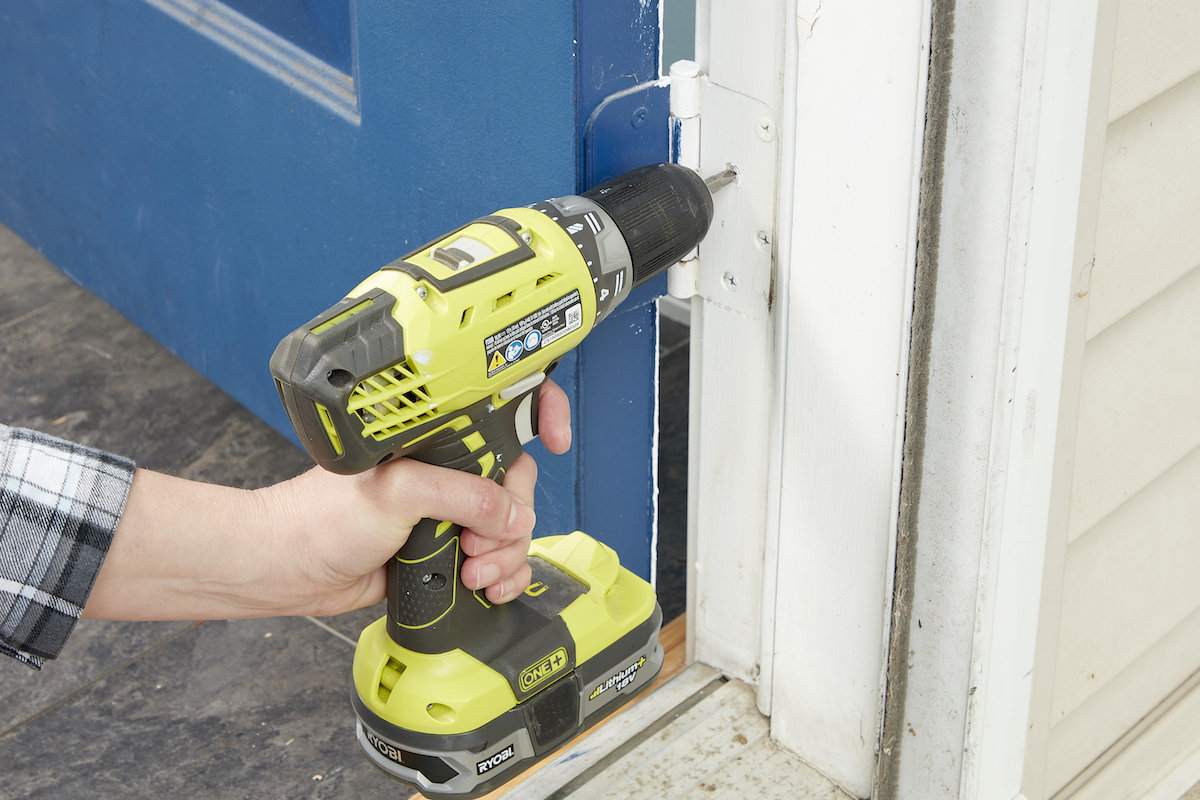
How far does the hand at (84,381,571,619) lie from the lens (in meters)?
1.05

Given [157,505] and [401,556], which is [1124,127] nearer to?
[401,556]

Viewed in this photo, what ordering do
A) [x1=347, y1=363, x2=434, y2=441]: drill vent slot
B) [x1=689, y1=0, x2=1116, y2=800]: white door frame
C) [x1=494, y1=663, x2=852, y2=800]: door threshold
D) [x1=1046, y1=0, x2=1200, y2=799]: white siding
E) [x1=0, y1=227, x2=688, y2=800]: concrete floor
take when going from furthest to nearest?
1. [x1=0, y1=227, x2=688, y2=800]: concrete floor
2. [x1=494, y1=663, x2=852, y2=800]: door threshold
3. [x1=1046, y1=0, x2=1200, y2=799]: white siding
4. [x1=689, y1=0, x2=1116, y2=800]: white door frame
5. [x1=347, y1=363, x2=434, y2=441]: drill vent slot

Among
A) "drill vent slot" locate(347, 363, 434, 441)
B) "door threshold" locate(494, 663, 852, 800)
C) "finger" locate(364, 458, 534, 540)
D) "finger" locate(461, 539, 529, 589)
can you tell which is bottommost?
"door threshold" locate(494, 663, 852, 800)

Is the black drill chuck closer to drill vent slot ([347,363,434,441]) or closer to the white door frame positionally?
the white door frame

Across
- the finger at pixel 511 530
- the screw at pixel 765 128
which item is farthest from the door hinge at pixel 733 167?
the finger at pixel 511 530

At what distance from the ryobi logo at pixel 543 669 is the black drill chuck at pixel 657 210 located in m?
0.37

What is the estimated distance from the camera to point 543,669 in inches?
45.9

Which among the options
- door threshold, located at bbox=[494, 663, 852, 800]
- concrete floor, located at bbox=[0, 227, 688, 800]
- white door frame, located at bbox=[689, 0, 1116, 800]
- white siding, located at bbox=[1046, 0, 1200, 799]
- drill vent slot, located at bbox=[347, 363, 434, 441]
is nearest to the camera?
drill vent slot, located at bbox=[347, 363, 434, 441]

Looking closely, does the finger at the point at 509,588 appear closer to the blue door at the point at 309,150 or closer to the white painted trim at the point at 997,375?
the blue door at the point at 309,150

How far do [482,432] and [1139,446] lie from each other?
0.76m

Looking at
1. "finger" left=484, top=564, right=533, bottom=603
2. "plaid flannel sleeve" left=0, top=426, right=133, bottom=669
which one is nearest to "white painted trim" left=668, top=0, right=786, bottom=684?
"finger" left=484, top=564, right=533, bottom=603

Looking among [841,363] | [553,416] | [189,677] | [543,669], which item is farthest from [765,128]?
[189,677]

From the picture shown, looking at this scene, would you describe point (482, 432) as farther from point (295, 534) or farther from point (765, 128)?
point (765, 128)

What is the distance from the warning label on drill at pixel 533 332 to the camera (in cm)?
99
